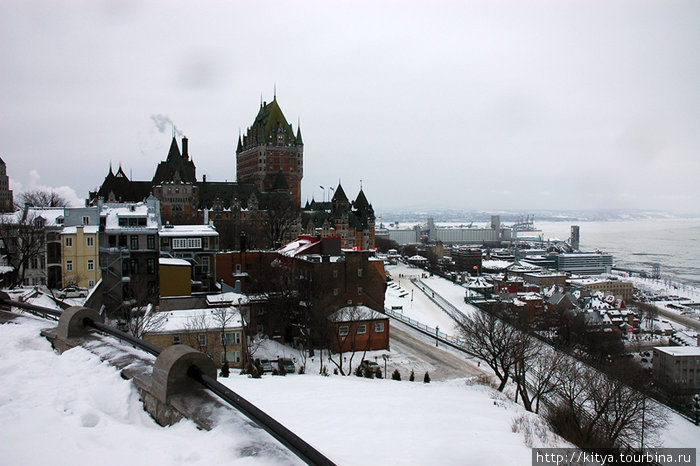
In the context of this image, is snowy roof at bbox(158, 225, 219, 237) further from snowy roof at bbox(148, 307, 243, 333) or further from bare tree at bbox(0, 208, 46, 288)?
snowy roof at bbox(148, 307, 243, 333)

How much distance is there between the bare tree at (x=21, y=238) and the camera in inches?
1156

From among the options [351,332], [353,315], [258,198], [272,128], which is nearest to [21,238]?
[353,315]

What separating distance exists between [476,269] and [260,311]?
102m

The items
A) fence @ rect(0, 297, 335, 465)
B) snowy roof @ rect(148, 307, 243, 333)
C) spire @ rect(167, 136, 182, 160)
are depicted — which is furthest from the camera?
spire @ rect(167, 136, 182, 160)

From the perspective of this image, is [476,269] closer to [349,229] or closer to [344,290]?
[349,229]

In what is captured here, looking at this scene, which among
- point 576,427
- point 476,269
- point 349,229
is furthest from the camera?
point 476,269

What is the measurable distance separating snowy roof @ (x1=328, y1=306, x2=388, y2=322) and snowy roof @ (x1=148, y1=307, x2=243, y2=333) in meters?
6.56

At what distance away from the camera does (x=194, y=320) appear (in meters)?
23.0

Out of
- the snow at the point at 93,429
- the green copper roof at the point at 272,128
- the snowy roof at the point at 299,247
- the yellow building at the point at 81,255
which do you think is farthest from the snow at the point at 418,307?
the green copper roof at the point at 272,128

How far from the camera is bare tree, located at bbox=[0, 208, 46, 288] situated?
29.4 meters

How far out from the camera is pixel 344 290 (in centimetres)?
3403

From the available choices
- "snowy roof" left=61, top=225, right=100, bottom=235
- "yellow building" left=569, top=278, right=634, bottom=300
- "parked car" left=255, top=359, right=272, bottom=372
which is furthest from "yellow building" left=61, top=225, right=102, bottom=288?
"yellow building" left=569, top=278, right=634, bottom=300

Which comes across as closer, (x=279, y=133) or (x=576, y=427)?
(x=576, y=427)

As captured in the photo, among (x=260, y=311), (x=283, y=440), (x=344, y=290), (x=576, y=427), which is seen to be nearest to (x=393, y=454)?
(x=283, y=440)
